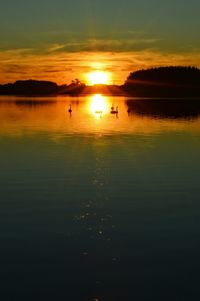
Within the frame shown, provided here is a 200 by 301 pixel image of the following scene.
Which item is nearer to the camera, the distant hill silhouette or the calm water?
the calm water

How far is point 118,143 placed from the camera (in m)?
50.0

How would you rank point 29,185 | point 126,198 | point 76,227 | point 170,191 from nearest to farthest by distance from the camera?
point 76,227, point 126,198, point 170,191, point 29,185

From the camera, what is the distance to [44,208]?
23031 millimetres

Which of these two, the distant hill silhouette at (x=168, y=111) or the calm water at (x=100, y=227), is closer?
the calm water at (x=100, y=227)

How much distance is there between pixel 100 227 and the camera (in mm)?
19938

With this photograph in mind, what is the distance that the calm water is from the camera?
571 inches

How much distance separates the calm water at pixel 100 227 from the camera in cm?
1451

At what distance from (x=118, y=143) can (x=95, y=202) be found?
1018 inches

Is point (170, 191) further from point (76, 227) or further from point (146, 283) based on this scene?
point (146, 283)

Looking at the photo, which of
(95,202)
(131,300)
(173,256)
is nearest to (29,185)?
(95,202)

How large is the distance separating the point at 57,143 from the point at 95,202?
1031 inches

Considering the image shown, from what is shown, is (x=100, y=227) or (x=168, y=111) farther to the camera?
(x=168, y=111)

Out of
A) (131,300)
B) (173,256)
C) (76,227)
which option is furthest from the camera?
(76,227)

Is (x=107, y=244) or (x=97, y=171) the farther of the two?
(x=97, y=171)
